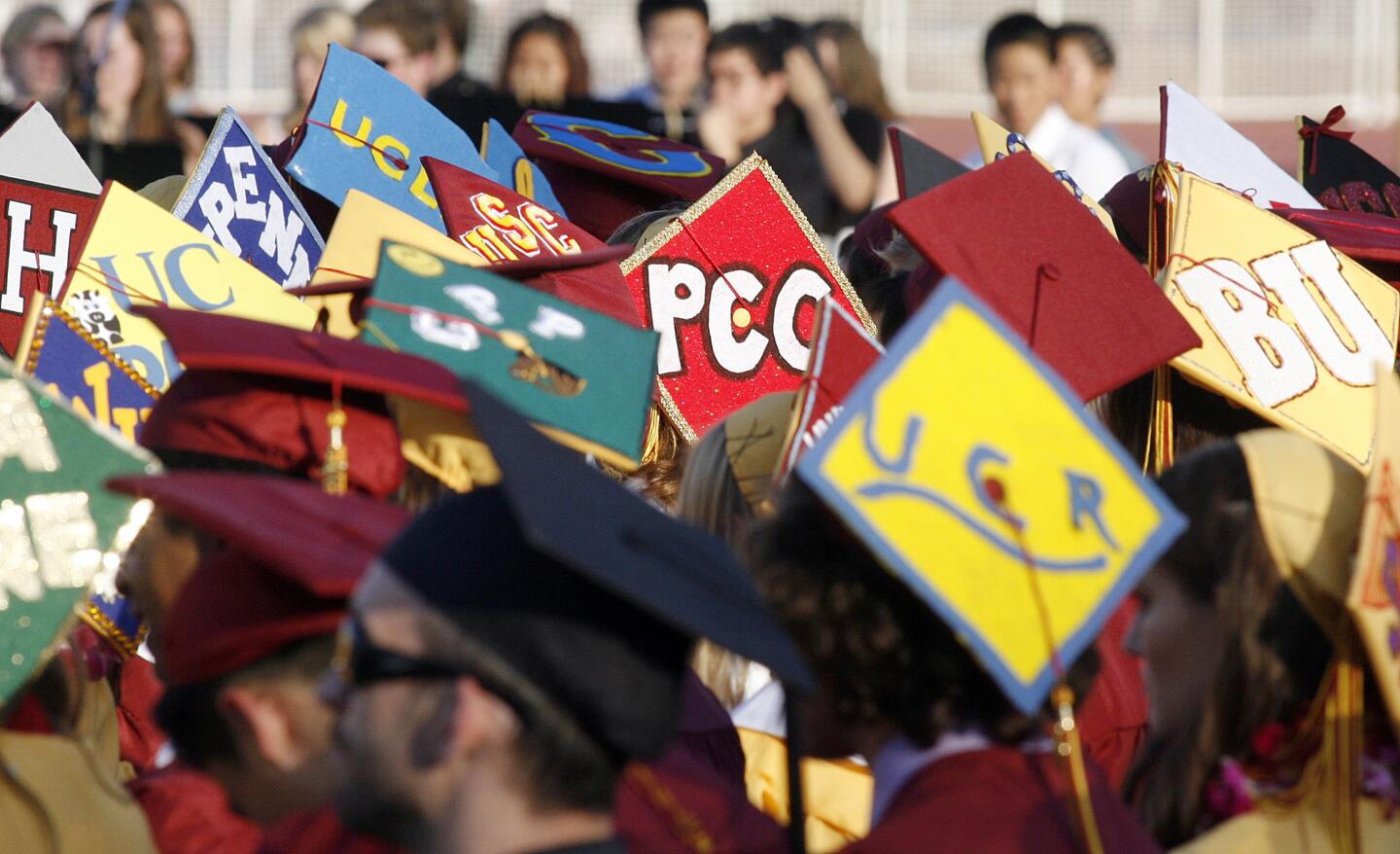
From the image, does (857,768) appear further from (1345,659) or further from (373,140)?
(373,140)

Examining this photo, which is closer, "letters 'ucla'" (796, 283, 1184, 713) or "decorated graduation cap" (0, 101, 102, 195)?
"letters 'ucla'" (796, 283, 1184, 713)

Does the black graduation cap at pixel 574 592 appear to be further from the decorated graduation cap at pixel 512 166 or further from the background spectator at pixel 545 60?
the background spectator at pixel 545 60

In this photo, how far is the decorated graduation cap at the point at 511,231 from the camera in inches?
156

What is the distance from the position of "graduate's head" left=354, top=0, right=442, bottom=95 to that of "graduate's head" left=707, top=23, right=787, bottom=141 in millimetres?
1245

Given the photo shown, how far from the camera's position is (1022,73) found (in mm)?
8336

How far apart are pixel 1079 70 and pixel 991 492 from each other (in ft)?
21.4

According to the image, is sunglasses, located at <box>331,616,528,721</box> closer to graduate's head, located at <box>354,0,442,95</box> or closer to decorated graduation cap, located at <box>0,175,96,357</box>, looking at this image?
decorated graduation cap, located at <box>0,175,96,357</box>

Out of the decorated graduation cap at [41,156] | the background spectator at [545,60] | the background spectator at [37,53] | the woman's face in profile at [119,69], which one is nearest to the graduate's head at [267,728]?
the decorated graduation cap at [41,156]

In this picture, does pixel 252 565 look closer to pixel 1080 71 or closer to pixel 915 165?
pixel 915 165

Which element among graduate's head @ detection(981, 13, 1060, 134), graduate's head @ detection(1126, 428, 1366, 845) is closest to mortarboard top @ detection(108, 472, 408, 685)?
graduate's head @ detection(1126, 428, 1366, 845)

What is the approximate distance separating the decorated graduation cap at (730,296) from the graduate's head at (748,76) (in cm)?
337

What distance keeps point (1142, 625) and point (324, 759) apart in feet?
3.30

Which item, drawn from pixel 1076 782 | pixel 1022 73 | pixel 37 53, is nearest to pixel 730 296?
pixel 1076 782

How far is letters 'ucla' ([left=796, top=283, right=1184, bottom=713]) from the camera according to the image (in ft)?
7.45
